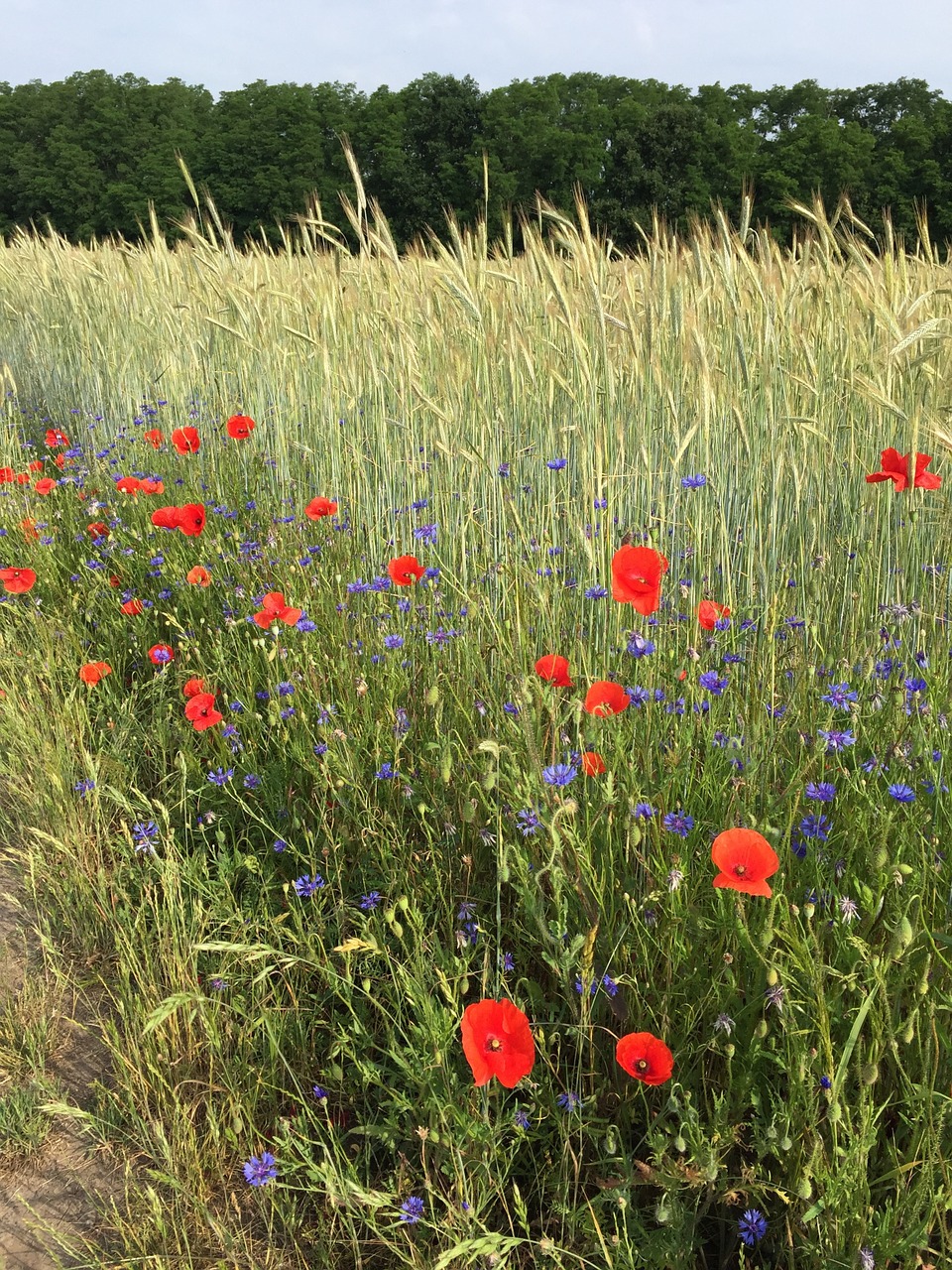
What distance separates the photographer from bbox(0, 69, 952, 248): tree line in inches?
855

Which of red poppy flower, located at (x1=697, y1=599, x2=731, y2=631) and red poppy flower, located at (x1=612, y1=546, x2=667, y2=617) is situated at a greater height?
red poppy flower, located at (x1=612, y1=546, x2=667, y2=617)

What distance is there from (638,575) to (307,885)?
0.79m

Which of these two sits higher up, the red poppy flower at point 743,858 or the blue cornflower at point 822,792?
the red poppy flower at point 743,858

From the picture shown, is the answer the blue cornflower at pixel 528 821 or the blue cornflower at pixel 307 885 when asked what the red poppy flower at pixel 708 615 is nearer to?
the blue cornflower at pixel 528 821

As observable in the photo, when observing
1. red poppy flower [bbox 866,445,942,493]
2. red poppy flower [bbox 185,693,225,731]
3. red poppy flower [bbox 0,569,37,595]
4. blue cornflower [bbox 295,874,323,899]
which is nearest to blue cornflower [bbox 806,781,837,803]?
red poppy flower [bbox 866,445,942,493]

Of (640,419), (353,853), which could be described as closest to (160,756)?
(353,853)

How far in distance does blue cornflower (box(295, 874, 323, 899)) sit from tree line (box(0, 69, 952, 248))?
17.7 meters

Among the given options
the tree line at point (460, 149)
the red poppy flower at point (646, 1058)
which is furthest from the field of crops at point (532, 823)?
the tree line at point (460, 149)

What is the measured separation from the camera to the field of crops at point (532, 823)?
111 centimetres

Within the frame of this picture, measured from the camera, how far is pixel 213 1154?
136cm

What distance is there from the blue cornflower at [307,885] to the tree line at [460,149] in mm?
17686

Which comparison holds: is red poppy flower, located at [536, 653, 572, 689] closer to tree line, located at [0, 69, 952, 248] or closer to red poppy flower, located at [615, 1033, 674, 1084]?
red poppy flower, located at [615, 1033, 674, 1084]

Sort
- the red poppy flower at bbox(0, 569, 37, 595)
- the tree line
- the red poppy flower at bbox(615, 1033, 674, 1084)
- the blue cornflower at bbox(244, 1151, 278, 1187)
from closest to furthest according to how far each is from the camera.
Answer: the red poppy flower at bbox(615, 1033, 674, 1084) → the blue cornflower at bbox(244, 1151, 278, 1187) → the red poppy flower at bbox(0, 569, 37, 595) → the tree line

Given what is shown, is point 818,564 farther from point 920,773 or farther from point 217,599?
point 217,599
